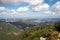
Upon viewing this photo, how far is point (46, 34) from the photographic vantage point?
6094 mm

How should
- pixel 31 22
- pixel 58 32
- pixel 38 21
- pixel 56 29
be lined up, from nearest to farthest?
pixel 58 32 < pixel 56 29 < pixel 38 21 < pixel 31 22

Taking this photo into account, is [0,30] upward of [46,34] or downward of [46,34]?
downward

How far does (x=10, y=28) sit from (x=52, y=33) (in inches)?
820

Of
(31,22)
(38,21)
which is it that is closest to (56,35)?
(38,21)

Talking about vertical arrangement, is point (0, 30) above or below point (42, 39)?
below

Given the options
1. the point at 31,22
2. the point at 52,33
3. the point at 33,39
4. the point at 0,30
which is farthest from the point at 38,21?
the point at 0,30

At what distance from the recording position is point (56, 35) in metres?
5.59

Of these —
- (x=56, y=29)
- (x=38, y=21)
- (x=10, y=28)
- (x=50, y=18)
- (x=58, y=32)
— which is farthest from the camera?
(x=10, y=28)

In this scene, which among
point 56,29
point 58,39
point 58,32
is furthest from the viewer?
point 56,29

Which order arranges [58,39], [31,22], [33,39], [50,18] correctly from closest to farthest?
[58,39]
[33,39]
[50,18]
[31,22]

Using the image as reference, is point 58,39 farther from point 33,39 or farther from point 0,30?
point 0,30

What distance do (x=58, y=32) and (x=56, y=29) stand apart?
394mm

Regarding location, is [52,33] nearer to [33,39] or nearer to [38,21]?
[33,39]

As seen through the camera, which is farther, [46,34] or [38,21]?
[38,21]
